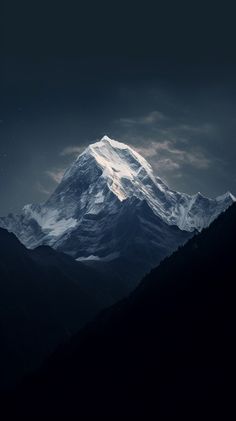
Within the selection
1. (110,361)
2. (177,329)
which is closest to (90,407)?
(110,361)

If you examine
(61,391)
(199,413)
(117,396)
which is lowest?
(199,413)

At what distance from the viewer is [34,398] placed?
634 ft

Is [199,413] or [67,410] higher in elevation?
[67,410]

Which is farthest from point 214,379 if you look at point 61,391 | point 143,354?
point 61,391

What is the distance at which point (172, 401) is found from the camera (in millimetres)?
154125

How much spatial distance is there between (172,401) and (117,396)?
73.6ft

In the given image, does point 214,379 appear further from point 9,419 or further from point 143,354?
point 9,419

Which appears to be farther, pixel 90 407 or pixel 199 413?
pixel 90 407

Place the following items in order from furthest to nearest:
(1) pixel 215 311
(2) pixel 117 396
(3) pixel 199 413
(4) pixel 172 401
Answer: (1) pixel 215 311, (2) pixel 117 396, (4) pixel 172 401, (3) pixel 199 413

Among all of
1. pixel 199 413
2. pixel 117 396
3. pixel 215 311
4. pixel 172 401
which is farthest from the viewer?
pixel 215 311

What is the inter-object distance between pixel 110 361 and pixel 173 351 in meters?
24.2

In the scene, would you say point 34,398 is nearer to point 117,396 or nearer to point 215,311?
point 117,396

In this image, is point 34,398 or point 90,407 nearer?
point 90,407

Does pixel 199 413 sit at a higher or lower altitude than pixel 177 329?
lower
